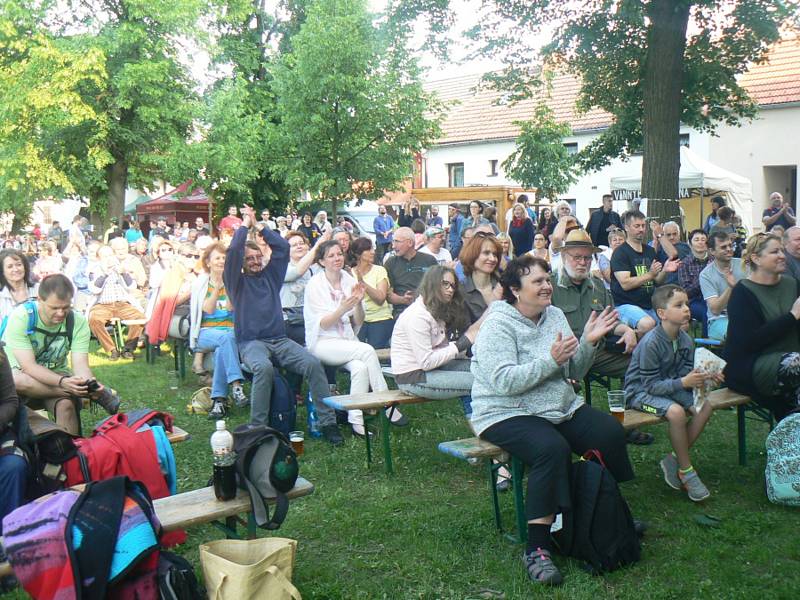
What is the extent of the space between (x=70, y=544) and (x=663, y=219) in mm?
10276

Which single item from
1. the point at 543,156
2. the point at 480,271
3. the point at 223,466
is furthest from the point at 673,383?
the point at 543,156

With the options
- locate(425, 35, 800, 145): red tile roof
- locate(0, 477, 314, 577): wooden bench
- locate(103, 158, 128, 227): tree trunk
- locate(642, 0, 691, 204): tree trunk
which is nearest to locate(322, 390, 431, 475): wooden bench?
locate(0, 477, 314, 577): wooden bench

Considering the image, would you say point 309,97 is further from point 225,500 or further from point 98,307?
point 225,500

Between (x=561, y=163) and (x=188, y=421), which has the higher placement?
(x=561, y=163)

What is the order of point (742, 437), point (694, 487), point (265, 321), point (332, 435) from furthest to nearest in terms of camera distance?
point (265, 321) < point (332, 435) < point (742, 437) < point (694, 487)

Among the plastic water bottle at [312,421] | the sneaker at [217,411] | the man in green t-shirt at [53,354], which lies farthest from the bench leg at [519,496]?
the sneaker at [217,411]

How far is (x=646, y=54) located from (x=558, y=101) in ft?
55.8

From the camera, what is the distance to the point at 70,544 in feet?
9.89

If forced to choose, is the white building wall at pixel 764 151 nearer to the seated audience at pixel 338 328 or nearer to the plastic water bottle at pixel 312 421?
the seated audience at pixel 338 328

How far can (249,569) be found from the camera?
3.30 meters

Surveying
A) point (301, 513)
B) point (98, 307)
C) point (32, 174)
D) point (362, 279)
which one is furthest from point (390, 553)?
point (32, 174)

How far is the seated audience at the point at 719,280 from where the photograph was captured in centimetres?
731

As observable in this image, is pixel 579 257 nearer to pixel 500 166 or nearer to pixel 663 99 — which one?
pixel 663 99

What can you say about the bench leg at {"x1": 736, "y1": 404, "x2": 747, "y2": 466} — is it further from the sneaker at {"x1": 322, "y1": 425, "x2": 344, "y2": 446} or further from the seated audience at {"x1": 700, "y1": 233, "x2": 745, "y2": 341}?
the sneaker at {"x1": 322, "y1": 425, "x2": 344, "y2": 446}
